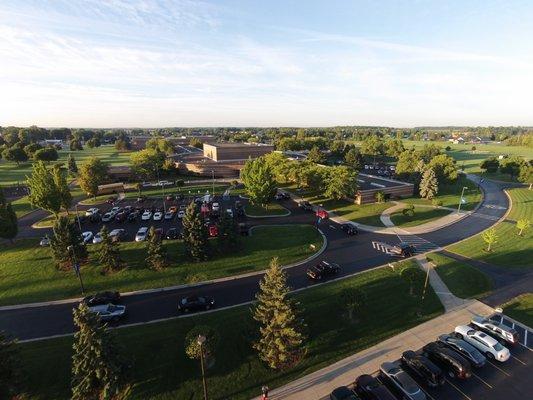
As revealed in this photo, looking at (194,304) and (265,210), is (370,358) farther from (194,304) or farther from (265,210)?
(265,210)

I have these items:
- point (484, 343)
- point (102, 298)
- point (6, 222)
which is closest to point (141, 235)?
point (102, 298)

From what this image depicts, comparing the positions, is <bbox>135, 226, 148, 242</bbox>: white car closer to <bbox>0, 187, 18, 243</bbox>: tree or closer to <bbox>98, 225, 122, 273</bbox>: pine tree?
<bbox>98, 225, 122, 273</bbox>: pine tree

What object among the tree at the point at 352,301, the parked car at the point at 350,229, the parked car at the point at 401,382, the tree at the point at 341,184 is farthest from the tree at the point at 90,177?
the parked car at the point at 401,382

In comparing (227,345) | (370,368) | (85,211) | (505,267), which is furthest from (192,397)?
(85,211)

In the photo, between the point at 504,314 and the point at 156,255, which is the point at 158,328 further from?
the point at 504,314

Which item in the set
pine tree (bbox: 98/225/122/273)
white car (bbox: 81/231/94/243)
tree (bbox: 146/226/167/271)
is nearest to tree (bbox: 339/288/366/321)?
tree (bbox: 146/226/167/271)
